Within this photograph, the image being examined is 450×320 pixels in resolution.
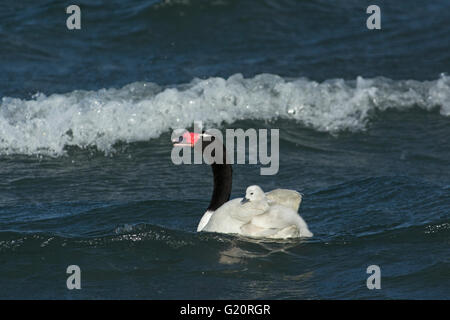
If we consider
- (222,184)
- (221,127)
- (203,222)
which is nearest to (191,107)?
(221,127)

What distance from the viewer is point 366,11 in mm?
17062

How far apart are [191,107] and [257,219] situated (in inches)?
217

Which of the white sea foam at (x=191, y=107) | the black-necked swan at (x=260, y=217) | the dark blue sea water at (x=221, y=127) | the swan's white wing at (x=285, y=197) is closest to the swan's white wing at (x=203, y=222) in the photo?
the black-necked swan at (x=260, y=217)

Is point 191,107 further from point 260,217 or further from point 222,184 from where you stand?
point 260,217

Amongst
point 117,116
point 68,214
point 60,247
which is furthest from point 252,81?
point 60,247

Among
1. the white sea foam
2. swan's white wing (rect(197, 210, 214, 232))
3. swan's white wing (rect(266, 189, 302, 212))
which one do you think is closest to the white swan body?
swan's white wing (rect(266, 189, 302, 212))

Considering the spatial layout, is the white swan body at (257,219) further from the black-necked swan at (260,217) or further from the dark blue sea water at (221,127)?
the dark blue sea water at (221,127)

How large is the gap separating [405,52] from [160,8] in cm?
446

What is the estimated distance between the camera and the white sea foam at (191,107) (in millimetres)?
12062

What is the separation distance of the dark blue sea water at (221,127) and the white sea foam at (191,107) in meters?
0.03

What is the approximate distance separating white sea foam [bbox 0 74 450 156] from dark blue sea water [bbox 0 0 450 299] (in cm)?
3

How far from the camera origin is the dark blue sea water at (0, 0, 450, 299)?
7.37 meters

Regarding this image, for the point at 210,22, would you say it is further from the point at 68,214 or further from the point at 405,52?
the point at 68,214

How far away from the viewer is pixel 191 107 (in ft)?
42.6
